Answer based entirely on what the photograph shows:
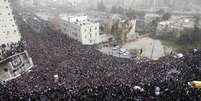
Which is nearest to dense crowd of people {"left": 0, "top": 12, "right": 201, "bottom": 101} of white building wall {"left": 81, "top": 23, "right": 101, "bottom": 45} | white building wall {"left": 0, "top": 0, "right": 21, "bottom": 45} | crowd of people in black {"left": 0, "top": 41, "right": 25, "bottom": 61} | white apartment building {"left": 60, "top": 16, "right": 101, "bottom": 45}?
crowd of people in black {"left": 0, "top": 41, "right": 25, "bottom": 61}

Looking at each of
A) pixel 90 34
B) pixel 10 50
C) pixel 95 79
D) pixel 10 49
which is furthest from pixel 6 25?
pixel 95 79

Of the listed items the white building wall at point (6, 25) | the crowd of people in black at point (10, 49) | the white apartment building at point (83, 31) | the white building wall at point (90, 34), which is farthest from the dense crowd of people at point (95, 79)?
the white building wall at point (90, 34)

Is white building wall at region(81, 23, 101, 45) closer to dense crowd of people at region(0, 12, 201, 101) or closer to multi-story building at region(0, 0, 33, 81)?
dense crowd of people at region(0, 12, 201, 101)

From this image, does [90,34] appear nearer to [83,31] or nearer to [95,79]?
[83,31]

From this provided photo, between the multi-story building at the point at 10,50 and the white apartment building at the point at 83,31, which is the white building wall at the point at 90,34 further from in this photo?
the multi-story building at the point at 10,50

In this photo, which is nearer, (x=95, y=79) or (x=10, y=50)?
(x=95, y=79)
